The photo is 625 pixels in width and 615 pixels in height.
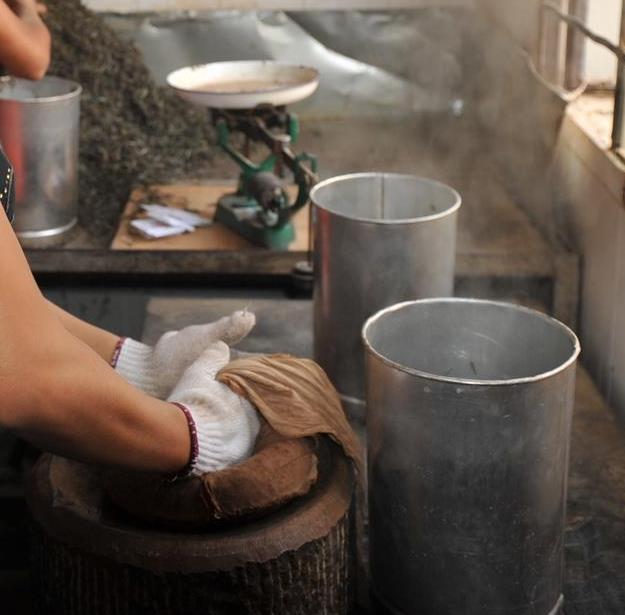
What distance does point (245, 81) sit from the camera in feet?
14.9

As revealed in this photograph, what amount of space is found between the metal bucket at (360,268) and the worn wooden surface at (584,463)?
28cm

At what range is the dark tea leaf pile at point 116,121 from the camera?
16.1 feet

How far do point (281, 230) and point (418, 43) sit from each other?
2.06 meters

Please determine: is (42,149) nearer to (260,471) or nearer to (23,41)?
(23,41)

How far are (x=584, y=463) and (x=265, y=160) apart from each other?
2126mm

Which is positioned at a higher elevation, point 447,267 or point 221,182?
point 447,267

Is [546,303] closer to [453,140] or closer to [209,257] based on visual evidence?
[209,257]

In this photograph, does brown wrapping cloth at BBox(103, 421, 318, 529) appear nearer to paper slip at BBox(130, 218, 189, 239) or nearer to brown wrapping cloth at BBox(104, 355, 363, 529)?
brown wrapping cloth at BBox(104, 355, 363, 529)

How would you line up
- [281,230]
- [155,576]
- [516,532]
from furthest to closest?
[281,230] < [516,532] < [155,576]

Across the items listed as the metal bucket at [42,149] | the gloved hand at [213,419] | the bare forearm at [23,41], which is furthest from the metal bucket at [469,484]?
the metal bucket at [42,149]

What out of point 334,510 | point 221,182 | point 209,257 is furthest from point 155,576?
point 221,182

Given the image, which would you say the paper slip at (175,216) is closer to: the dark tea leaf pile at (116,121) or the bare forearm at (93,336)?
the dark tea leaf pile at (116,121)

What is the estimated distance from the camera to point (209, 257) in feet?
10.7

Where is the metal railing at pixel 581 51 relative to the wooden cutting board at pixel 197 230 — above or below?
above
